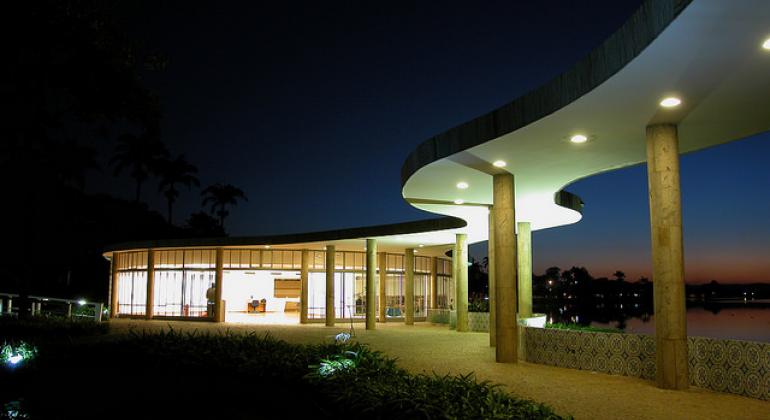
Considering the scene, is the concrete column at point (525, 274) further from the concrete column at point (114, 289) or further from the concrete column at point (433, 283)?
the concrete column at point (114, 289)

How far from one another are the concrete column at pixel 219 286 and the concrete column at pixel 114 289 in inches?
280

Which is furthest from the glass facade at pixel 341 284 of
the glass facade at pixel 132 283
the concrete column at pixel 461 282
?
the glass facade at pixel 132 283

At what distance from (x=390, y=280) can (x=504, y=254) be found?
19.8 meters

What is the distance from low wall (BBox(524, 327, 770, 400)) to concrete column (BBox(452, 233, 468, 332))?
10141mm

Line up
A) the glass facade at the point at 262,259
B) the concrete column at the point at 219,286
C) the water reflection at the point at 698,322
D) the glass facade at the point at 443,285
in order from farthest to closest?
the water reflection at the point at 698,322 < the glass facade at the point at 443,285 < the glass facade at the point at 262,259 < the concrete column at the point at 219,286

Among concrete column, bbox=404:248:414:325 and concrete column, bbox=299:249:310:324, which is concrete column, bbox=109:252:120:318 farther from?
concrete column, bbox=404:248:414:325

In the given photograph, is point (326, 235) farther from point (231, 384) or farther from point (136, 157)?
point (136, 157)

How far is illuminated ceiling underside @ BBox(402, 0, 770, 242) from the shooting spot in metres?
6.35

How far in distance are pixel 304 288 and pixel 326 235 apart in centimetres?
404

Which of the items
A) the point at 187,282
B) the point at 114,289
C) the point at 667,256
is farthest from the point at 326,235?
the point at 667,256

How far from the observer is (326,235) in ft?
86.1

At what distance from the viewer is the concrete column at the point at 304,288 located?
2845 cm

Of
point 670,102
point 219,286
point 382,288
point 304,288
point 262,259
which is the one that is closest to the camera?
point 670,102

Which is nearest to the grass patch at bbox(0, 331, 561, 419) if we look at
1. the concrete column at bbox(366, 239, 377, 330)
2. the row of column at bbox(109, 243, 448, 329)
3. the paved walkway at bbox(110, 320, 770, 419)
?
the paved walkway at bbox(110, 320, 770, 419)
